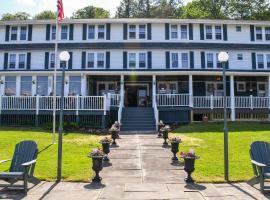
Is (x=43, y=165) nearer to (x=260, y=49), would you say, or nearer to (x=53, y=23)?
(x=53, y=23)

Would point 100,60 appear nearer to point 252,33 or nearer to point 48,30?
point 48,30

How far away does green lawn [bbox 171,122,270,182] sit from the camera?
29.5 feet

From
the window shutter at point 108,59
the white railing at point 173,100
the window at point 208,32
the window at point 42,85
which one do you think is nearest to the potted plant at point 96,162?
the white railing at point 173,100

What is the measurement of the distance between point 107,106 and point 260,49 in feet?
49.8

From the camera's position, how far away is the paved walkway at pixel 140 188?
7.07m

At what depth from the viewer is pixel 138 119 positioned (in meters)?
21.1

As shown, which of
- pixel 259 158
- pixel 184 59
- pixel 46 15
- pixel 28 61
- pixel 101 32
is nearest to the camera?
pixel 259 158

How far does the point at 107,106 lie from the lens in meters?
20.9

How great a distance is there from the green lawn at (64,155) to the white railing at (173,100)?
26.3 feet

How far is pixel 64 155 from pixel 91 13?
45.8m

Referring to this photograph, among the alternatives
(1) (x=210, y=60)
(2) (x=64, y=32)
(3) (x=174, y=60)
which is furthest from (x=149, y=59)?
(2) (x=64, y=32)

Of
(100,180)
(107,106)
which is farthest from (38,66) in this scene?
(100,180)

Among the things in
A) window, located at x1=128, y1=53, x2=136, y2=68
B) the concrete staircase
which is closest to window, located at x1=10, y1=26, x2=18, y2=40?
window, located at x1=128, y1=53, x2=136, y2=68

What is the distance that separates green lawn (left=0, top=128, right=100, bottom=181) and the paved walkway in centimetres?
63
